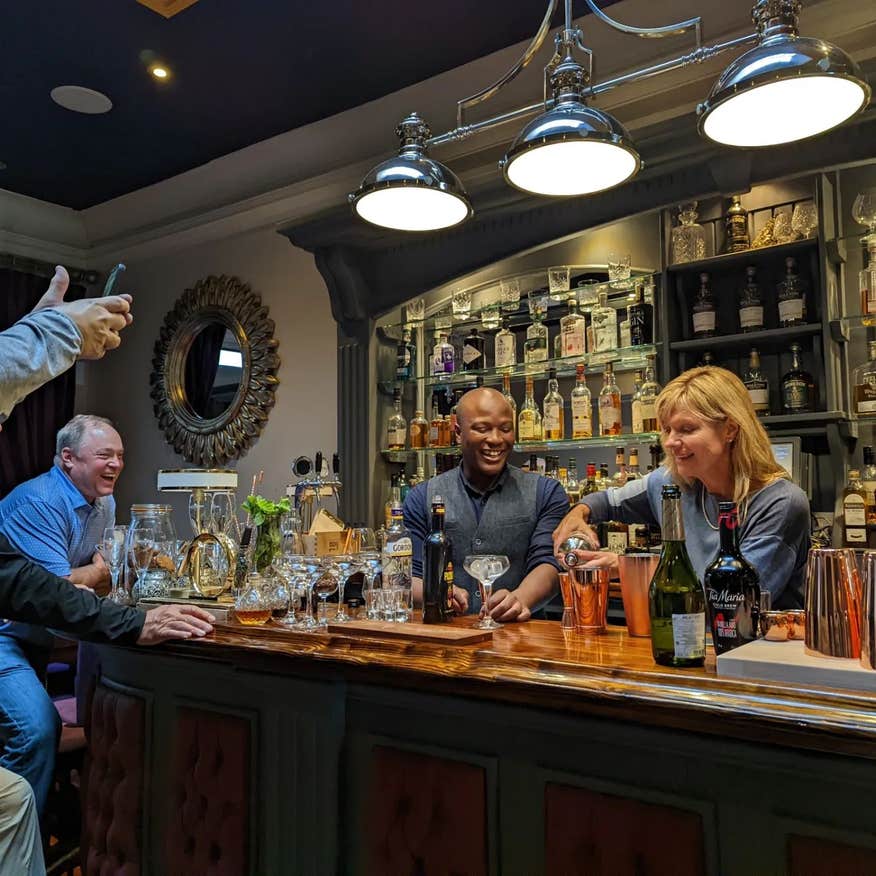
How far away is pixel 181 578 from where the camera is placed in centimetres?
236

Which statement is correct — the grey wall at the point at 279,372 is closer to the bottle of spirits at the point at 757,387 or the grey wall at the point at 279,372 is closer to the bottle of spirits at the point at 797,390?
the bottle of spirits at the point at 757,387

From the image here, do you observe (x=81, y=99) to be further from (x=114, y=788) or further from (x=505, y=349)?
(x=114, y=788)

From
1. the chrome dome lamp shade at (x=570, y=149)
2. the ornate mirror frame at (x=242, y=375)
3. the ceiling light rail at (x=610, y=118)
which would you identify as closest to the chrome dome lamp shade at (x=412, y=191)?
the ceiling light rail at (x=610, y=118)

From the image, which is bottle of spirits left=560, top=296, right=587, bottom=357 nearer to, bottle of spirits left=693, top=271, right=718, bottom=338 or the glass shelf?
the glass shelf

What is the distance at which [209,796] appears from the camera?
5.87ft

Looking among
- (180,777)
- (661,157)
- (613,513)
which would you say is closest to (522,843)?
(180,777)

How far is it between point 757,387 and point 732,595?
2072mm

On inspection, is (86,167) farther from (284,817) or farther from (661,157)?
(284,817)

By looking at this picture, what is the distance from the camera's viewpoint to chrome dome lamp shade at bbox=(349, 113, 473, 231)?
6.95 feet

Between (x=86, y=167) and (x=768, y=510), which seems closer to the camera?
(x=768, y=510)

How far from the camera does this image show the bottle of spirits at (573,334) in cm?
367

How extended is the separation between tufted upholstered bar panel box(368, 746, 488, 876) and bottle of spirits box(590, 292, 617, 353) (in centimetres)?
242

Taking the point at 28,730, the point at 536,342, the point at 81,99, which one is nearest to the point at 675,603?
the point at 28,730

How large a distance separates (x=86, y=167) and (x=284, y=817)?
4.22 meters
